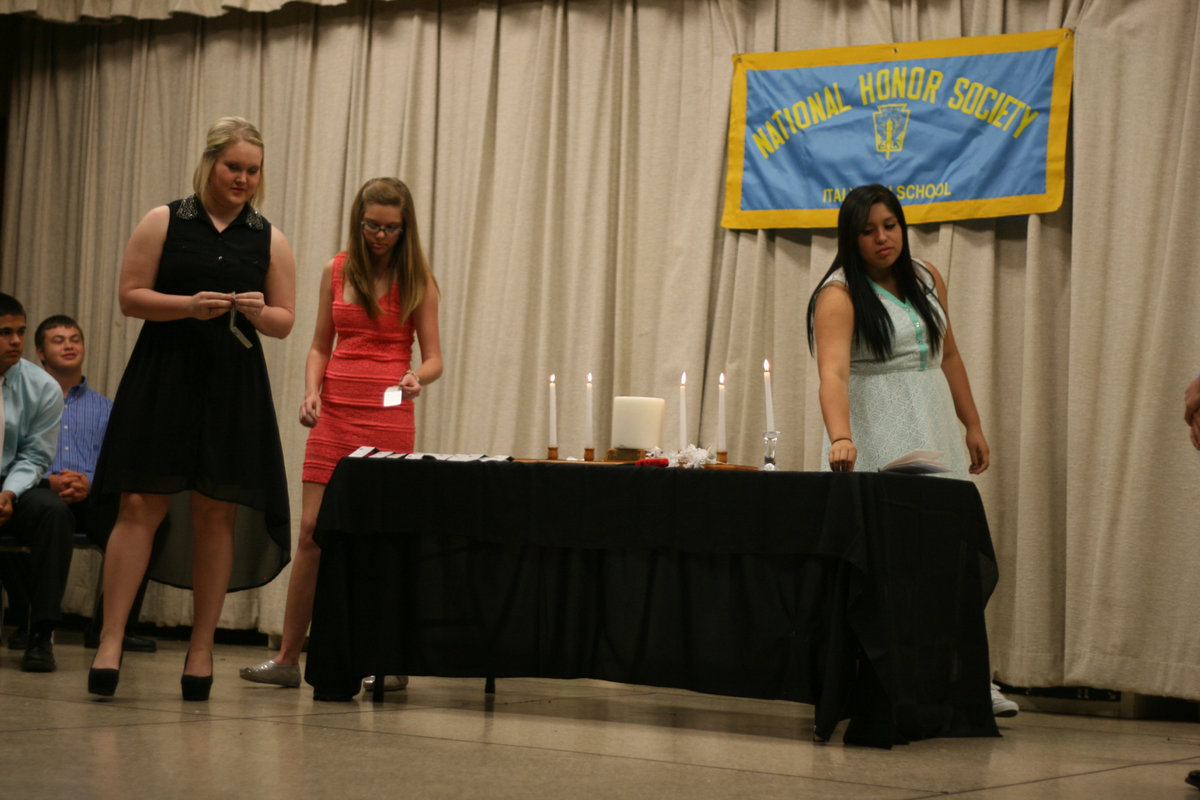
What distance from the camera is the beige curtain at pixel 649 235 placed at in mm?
4055

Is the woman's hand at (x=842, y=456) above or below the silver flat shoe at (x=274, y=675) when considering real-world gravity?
above

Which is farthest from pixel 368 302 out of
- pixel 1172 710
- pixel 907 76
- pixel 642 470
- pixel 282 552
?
pixel 1172 710

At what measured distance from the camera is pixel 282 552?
11.1 feet

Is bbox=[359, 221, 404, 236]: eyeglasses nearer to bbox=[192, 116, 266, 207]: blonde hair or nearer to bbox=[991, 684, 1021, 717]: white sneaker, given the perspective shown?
bbox=[192, 116, 266, 207]: blonde hair

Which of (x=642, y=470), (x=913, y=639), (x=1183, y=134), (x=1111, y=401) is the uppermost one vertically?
(x=1183, y=134)

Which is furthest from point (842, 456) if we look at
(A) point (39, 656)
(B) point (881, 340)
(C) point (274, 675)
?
(A) point (39, 656)

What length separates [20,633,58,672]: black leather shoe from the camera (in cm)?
392

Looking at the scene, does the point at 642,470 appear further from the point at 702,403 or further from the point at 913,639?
the point at 702,403

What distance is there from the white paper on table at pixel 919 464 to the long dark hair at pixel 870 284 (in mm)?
409

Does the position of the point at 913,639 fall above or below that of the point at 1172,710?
above

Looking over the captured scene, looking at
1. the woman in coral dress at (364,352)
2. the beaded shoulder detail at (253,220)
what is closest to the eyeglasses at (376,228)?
the woman in coral dress at (364,352)

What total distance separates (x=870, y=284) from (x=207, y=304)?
1.68m

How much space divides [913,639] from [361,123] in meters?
3.56

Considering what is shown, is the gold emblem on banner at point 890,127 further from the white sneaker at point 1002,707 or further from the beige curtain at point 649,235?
the white sneaker at point 1002,707
